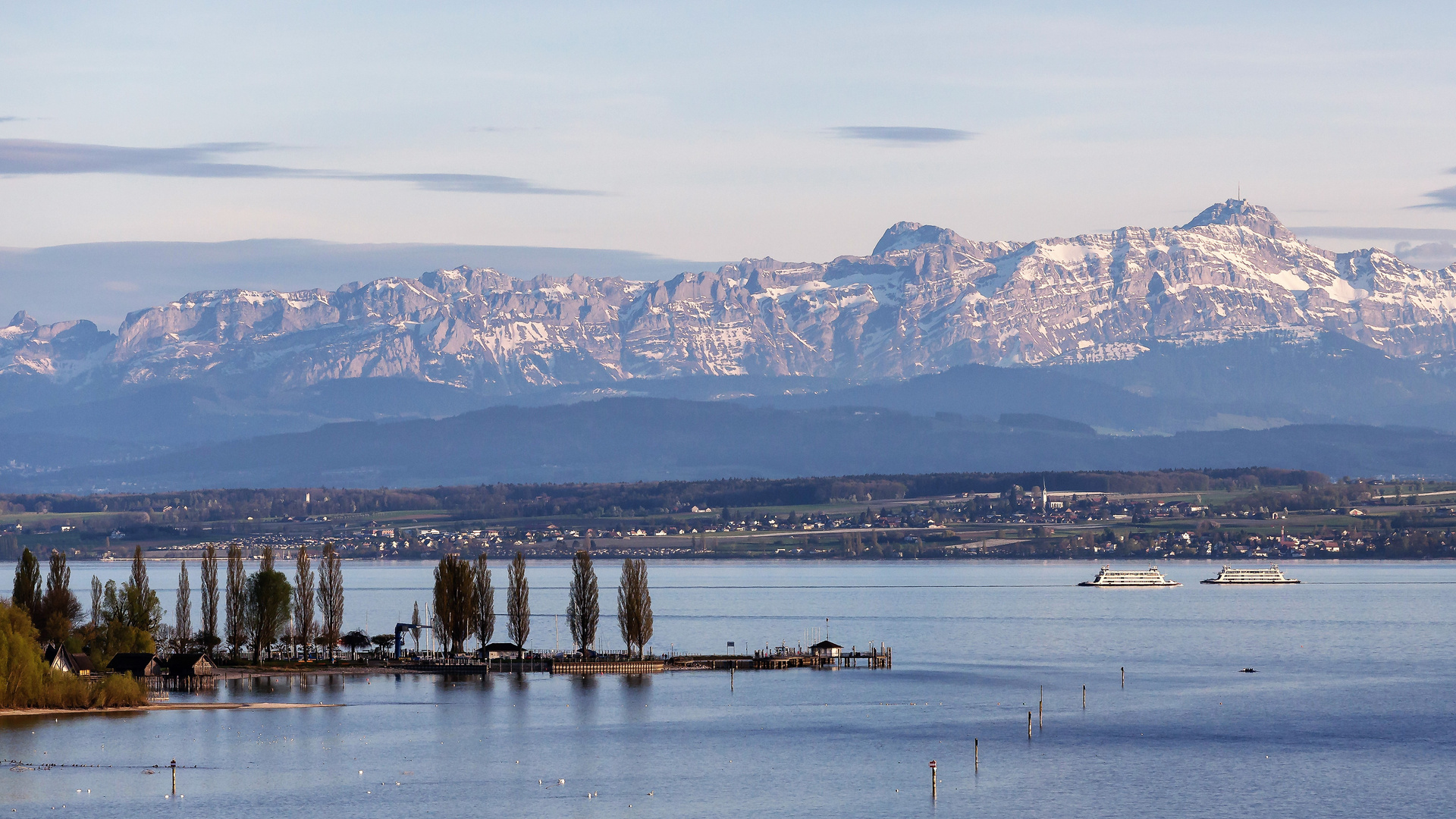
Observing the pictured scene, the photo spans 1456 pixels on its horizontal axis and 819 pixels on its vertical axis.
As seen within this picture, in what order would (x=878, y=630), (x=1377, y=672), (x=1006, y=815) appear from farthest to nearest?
(x=878, y=630), (x=1377, y=672), (x=1006, y=815)

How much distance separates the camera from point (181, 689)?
12450 cm

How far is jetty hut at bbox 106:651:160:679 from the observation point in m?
121

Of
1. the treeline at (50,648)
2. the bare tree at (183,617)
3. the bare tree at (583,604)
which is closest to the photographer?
the treeline at (50,648)

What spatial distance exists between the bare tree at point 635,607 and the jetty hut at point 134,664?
1256 inches

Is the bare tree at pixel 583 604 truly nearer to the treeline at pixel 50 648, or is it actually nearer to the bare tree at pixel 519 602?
the bare tree at pixel 519 602

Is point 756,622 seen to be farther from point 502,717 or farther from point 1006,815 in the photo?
point 1006,815

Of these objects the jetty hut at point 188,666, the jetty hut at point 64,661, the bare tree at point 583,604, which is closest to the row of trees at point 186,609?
the jetty hut at point 188,666

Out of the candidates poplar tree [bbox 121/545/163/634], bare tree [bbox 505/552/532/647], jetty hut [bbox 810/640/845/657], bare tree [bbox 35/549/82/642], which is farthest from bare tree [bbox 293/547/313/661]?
jetty hut [bbox 810/640/845/657]

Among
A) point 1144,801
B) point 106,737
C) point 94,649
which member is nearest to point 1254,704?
point 1144,801

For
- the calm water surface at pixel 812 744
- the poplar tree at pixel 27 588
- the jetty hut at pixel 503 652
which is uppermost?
the poplar tree at pixel 27 588

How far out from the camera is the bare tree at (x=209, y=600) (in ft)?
454

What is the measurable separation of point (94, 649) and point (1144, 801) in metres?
72.5

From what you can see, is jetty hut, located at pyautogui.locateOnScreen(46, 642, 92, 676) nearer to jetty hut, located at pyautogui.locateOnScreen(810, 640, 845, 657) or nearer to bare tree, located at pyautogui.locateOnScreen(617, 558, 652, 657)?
bare tree, located at pyautogui.locateOnScreen(617, 558, 652, 657)

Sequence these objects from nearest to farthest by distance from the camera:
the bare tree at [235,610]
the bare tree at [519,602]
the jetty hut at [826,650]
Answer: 1. the bare tree at [235,610]
2. the bare tree at [519,602]
3. the jetty hut at [826,650]
